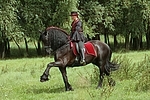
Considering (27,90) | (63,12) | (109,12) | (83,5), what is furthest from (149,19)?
(27,90)

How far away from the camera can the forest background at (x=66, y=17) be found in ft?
117

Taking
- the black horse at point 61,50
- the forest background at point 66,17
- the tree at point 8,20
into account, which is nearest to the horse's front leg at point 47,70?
the black horse at point 61,50

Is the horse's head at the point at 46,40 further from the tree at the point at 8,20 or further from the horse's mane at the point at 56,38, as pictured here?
the tree at the point at 8,20

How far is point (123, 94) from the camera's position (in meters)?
12.1

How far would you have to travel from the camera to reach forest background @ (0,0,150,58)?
35.8 metres

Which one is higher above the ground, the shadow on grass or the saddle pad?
the saddle pad

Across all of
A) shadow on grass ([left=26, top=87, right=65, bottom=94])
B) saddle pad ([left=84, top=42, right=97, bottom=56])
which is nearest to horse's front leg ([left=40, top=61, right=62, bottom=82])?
shadow on grass ([left=26, top=87, right=65, bottom=94])

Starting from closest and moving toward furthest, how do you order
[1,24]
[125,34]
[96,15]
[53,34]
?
1. [53,34]
2. [1,24]
3. [96,15]
4. [125,34]

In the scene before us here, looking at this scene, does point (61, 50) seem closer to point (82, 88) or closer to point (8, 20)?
point (82, 88)

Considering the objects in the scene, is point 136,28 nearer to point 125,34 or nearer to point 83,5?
point 125,34

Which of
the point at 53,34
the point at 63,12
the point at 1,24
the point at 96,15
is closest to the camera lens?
the point at 53,34

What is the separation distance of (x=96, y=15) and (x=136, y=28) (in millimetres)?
4969

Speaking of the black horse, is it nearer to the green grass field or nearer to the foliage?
the green grass field

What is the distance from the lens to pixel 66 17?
121 ft
